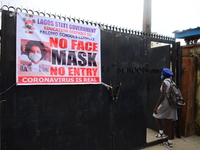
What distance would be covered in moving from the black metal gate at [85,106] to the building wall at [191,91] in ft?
2.89

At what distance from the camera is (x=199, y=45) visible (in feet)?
16.8

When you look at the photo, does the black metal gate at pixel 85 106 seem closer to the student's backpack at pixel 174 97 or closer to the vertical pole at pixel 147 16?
the student's backpack at pixel 174 97

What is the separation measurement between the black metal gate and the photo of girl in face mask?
0.17 m

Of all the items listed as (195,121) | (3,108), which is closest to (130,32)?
(3,108)

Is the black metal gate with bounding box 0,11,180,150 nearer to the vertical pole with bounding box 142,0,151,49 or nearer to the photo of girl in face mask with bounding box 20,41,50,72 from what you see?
the photo of girl in face mask with bounding box 20,41,50,72

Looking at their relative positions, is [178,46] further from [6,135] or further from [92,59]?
[6,135]

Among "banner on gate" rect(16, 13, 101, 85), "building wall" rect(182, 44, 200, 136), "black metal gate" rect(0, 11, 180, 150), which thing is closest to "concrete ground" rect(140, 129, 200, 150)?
"building wall" rect(182, 44, 200, 136)

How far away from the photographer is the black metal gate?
2.69 meters

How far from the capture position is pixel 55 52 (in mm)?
3012

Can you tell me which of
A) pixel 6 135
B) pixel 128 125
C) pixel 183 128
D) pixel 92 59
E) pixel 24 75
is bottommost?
pixel 183 128

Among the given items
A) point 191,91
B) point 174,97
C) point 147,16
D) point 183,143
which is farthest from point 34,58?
point 147,16

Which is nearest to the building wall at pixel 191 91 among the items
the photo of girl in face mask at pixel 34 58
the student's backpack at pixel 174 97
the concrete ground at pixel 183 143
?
the concrete ground at pixel 183 143

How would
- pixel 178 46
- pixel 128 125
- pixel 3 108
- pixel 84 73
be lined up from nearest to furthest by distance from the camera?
pixel 3 108, pixel 84 73, pixel 128 125, pixel 178 46

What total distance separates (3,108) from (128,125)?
269 centimetres
